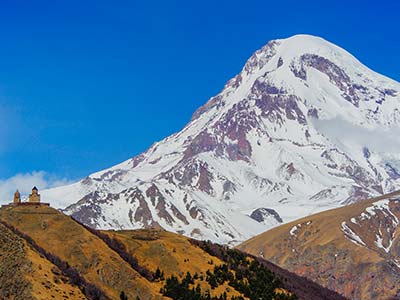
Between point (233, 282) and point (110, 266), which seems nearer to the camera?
point (110, 266)

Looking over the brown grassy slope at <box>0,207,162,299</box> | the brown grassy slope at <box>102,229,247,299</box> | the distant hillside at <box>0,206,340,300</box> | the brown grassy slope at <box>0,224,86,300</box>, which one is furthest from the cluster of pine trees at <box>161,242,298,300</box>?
the brown grassy slope at <box>0,224,86,300</box>

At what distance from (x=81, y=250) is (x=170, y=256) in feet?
89.7

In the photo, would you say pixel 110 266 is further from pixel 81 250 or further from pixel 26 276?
pixel 26 276

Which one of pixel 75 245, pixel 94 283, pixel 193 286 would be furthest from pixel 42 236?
pixel 193 286

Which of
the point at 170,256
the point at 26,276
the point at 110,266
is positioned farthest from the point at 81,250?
the point at 26,276

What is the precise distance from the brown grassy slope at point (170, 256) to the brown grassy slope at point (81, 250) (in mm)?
11801

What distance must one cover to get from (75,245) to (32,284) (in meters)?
37.9

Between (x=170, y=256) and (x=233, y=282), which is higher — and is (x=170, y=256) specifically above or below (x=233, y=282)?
above

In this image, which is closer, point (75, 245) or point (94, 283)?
→ point (94, 283)

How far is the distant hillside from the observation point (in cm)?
11831

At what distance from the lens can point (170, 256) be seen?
563 ft

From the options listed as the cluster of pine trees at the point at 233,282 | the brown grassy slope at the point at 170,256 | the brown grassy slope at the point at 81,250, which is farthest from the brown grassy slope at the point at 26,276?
the brown grassy slope at the point at 170,256

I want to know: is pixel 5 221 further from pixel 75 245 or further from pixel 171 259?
pixel 171 259

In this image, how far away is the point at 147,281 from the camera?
500 feet
